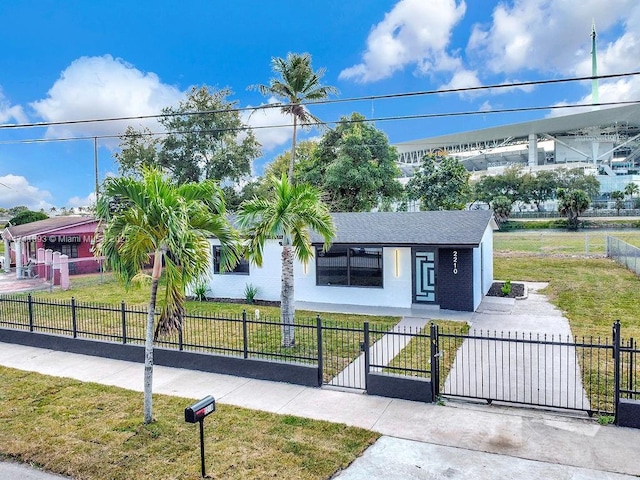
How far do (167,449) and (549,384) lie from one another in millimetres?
6849

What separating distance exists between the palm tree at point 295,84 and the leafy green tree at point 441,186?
721 inches

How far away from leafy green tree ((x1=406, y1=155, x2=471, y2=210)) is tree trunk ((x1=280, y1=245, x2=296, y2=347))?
25.9 m

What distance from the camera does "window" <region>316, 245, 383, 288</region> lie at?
53.0 ft

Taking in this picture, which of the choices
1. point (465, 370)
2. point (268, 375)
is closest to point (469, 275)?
point (465, 370)

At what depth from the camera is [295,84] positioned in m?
19.8

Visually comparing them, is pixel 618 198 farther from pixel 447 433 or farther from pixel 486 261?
pixel 447 433

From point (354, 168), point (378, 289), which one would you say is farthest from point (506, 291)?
point (354, 168)

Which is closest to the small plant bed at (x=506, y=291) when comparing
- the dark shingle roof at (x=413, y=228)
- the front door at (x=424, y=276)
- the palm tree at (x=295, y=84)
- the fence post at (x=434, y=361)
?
the dark shingle roof at (x=413, y=228)

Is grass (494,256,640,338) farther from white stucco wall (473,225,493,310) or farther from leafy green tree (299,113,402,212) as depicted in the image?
leafy green tree (299,113,402,212)

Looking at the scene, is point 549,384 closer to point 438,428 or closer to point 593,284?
point 438,428

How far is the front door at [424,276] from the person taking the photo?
15602mm

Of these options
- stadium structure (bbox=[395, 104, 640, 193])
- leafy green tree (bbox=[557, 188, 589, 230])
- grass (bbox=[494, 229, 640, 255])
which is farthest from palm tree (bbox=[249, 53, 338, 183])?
stadium structure (bbox=[395, 104, 640, 193])

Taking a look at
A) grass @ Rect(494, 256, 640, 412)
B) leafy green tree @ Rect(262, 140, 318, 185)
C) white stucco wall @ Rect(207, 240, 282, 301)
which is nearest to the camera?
grass @ Rect(494, 256, 640, 412)

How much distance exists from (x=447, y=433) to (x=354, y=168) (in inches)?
1035
